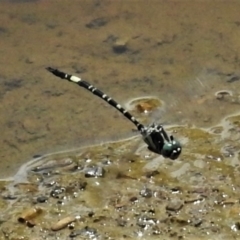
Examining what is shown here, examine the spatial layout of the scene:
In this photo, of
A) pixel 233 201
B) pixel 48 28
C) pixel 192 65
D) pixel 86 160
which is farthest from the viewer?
pixel 48 28

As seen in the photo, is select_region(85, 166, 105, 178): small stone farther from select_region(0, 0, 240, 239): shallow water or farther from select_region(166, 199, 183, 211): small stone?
select_region(166, 199, 183, 211): small stone

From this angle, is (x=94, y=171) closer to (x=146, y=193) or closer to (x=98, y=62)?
(x=146, y=193)

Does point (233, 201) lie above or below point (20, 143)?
above

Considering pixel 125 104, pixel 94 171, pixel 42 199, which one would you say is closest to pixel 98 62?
pixel 125 104

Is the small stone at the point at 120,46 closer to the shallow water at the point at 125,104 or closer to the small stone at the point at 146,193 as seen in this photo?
the shallow water at the point at 125,104

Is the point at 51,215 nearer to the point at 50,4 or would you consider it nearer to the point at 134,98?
the point at 134,98

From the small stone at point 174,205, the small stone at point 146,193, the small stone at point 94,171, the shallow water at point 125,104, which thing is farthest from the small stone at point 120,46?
the small stone at point 174,205

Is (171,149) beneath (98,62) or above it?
above

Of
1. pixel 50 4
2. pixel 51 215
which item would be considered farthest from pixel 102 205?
pixel 50 4
